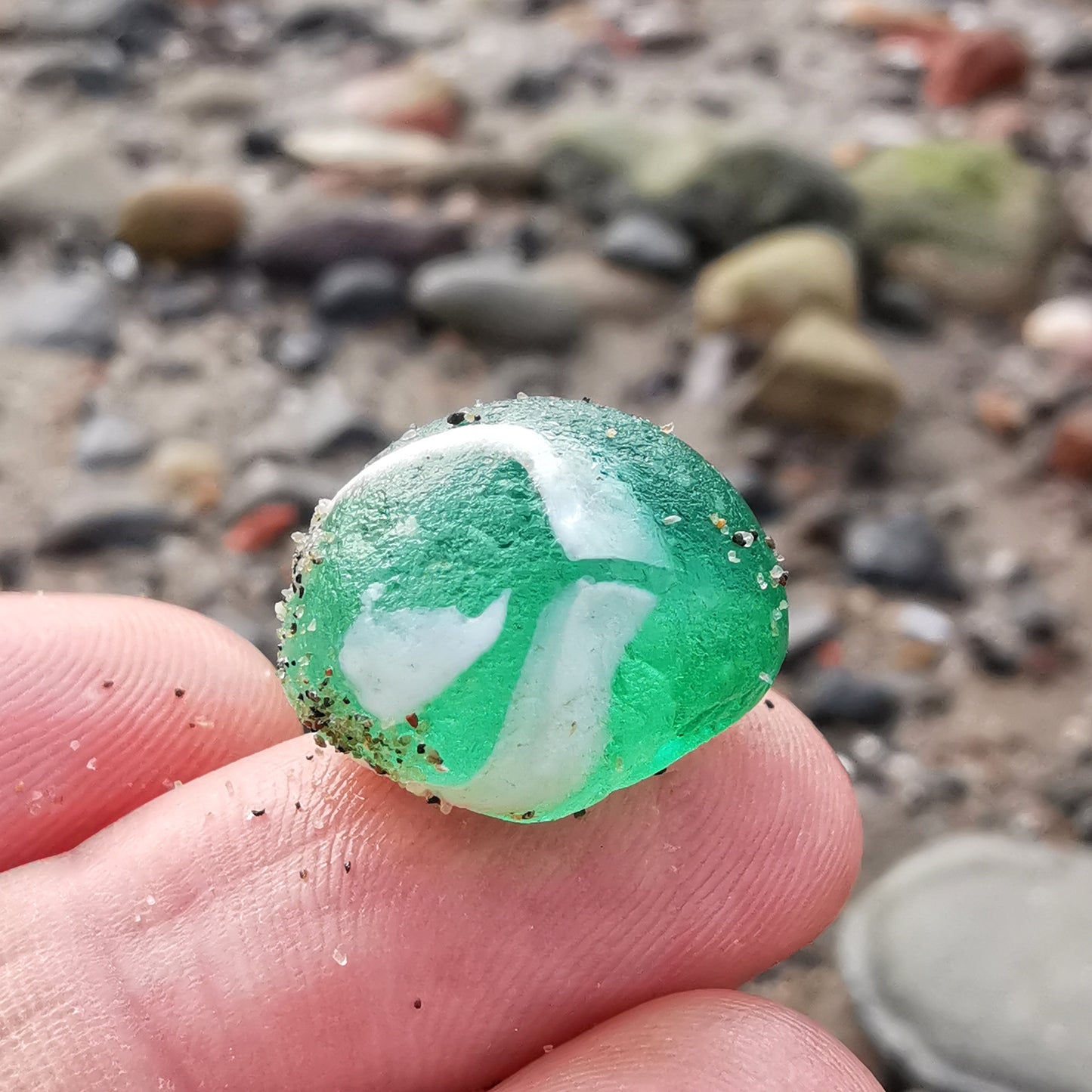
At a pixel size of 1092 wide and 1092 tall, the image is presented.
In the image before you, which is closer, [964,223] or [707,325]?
[707,325]

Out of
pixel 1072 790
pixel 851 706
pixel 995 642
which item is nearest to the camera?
pixel 1072 790

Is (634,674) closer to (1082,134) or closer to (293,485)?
(293,485)

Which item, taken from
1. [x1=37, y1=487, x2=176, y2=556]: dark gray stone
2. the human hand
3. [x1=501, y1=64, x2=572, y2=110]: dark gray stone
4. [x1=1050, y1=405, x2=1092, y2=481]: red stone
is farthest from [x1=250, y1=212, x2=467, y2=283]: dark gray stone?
the human hand

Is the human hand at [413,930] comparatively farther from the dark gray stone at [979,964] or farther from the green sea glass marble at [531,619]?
the dark gray stone at [979,964]

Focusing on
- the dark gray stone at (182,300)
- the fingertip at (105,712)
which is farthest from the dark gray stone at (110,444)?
the fingertip at (105,712)

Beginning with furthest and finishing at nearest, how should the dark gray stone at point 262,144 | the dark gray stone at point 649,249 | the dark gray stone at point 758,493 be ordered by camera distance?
1. the dark gray stone at point 262,144
2. the dark gray stone at point 649,249
3. the dark gray stone at point 758,493

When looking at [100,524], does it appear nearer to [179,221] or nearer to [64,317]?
[64,317]

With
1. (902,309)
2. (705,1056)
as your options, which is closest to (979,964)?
(705,1056)

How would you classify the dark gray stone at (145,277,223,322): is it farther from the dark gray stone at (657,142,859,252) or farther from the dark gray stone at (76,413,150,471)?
the dark gray stone at (657,142,859,252)
